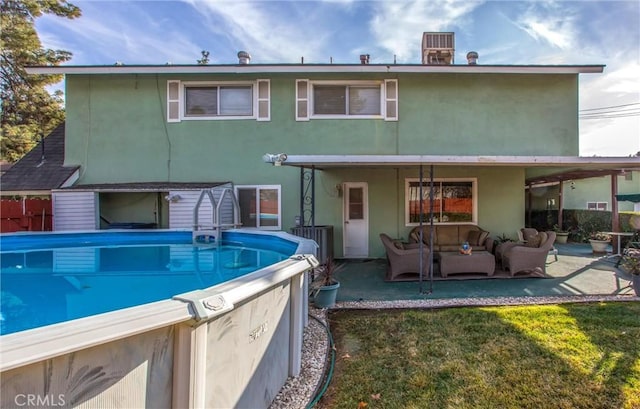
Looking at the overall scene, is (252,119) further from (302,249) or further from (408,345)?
(408,345)

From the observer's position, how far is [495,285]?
7133 millimetres

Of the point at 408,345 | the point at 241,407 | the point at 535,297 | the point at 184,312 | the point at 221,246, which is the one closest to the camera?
the point at 184,312

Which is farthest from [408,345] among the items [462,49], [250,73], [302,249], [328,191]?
[462,49]

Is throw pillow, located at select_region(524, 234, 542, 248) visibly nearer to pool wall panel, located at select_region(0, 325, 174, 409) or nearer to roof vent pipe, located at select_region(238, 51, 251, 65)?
pool wall panel, located at select_region(0, 325, 174, 409)

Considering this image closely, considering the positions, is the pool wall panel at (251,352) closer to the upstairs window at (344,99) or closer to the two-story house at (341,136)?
the two-story house at (341,136)

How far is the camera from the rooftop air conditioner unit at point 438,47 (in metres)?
12.0

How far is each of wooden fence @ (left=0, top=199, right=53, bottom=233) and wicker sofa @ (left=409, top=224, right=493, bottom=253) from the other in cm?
1154

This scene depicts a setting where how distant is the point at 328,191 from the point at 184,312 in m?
8.65

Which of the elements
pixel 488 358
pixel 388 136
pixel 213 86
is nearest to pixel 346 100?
pixel 388 136

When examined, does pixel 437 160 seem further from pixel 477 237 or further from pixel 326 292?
pixel 477 237

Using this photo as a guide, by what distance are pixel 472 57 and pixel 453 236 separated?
6.18 metres

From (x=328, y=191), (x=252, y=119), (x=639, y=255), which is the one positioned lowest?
(x=639, y=255)

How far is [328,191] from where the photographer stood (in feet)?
33.8

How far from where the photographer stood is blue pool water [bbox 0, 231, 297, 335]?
470 cm
